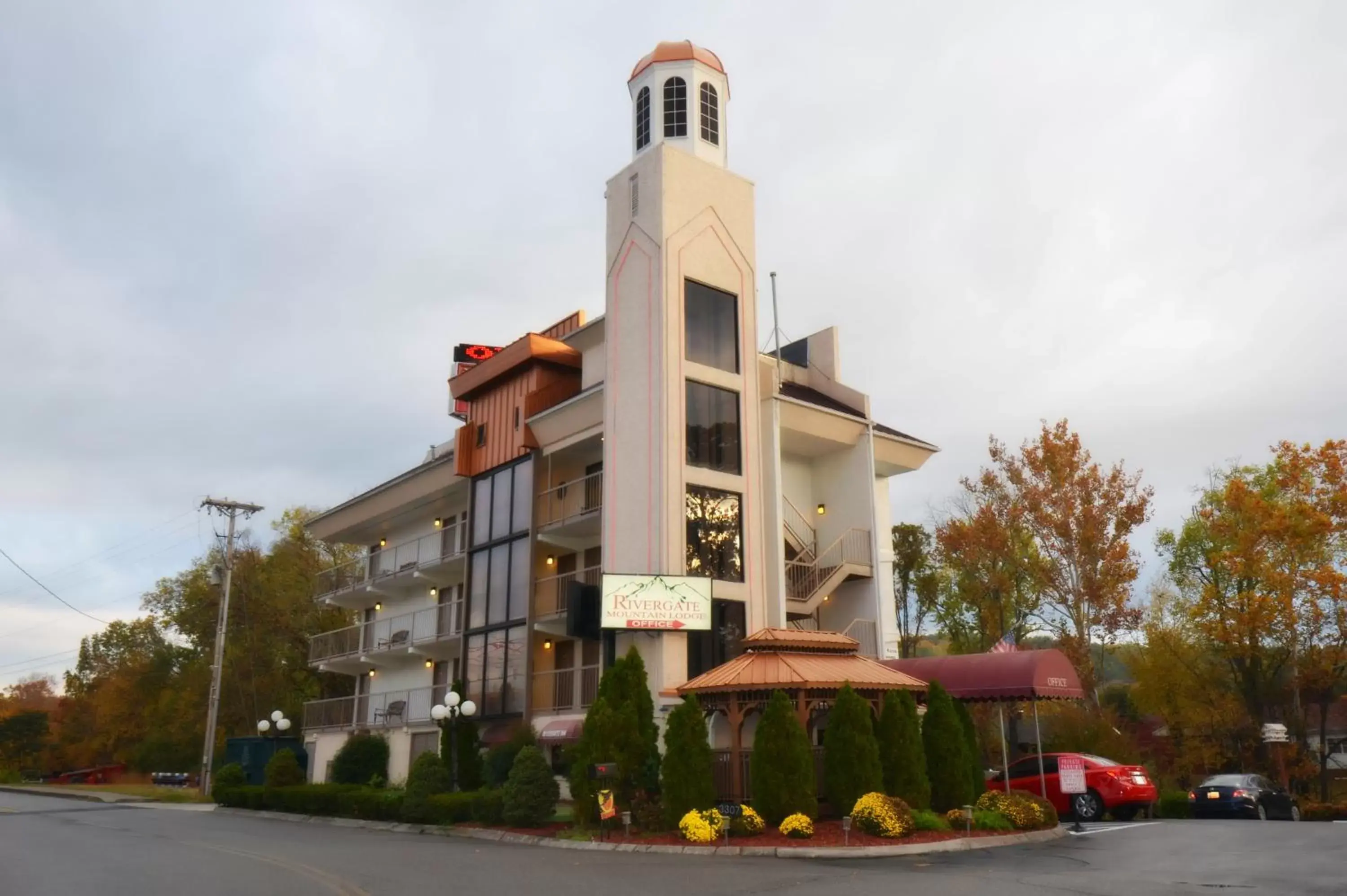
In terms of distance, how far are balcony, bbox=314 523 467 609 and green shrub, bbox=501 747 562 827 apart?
480 inches

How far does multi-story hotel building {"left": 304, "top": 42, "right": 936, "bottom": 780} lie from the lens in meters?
26.8

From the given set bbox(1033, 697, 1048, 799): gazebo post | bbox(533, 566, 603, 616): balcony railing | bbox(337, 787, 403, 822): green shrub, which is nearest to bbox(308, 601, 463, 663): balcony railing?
bbox(533, 566, 603, 616): balcony railing

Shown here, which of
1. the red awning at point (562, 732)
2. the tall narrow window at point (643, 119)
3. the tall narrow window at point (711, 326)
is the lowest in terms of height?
the red awning at point (562, 732)

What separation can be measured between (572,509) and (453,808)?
33.2ft

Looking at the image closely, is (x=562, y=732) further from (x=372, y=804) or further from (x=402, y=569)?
(x=402, y=569)

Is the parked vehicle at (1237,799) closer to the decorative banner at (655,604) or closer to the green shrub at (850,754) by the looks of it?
the green shrub at (850,754)

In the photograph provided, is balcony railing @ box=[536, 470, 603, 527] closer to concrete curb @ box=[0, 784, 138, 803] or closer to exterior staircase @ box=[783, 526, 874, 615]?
exterior staircase @ box=[783, 526, 874, 615]

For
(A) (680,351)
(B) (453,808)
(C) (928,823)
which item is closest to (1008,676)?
(C) (928,823)

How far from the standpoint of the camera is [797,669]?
2144cm

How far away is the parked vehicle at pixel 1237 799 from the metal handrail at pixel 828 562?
10.2 meters

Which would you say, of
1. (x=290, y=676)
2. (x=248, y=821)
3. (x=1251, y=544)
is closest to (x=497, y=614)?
(x=248, y=821)

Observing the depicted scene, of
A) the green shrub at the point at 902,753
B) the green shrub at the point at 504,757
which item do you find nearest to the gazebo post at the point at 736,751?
the green shrub at the point at 902,753

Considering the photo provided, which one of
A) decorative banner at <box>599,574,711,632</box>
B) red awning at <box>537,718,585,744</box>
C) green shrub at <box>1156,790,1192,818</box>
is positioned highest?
decorative banner at <box>599,574,711,632</box>

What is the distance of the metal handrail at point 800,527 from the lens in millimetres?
31109
